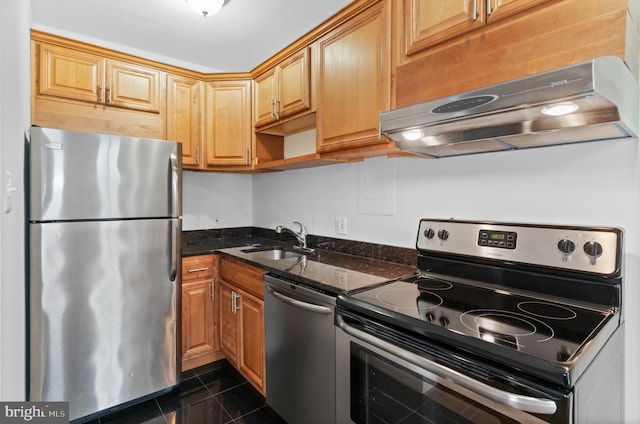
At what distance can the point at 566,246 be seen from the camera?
1.20 metres

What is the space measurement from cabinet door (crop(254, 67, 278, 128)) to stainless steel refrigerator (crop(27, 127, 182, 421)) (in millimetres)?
709

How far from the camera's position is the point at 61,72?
209 centimetres

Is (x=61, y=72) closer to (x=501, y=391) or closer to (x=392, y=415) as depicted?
(x=392, y=415)

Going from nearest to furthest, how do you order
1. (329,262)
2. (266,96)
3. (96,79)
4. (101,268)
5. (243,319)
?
(101,268)
(329,262)
(243,319)
(96,79)
(266,96)

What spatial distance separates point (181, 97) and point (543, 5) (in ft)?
7.61

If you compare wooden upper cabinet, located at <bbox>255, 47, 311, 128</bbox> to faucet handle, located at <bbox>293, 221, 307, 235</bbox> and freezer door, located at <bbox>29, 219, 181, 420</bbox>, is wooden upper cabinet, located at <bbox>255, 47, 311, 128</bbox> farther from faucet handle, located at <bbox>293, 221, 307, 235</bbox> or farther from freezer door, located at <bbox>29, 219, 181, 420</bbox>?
freezer door, located at <bbox>29, 219, 181, 420</bbox>

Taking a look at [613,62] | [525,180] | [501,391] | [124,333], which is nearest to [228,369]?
[124,333]

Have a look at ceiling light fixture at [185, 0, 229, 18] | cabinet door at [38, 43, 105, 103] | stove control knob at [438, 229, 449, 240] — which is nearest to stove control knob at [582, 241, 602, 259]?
stove control knob at [438, 229, 449, 240]

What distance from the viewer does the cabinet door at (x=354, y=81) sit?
1.60 metres

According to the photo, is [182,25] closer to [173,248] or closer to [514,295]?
[173,248]

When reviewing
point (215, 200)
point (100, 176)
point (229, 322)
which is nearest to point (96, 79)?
point (100, 176)

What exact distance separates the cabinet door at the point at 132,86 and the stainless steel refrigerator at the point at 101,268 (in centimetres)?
58

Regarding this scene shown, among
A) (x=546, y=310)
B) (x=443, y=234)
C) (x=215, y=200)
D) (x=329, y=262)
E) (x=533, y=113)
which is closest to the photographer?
(x=533, y=113)

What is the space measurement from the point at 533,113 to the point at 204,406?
225 centimetres
